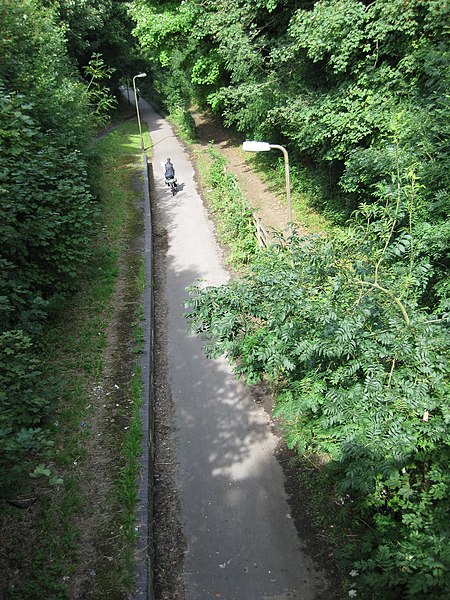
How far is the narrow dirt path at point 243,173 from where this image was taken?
14.3 metres

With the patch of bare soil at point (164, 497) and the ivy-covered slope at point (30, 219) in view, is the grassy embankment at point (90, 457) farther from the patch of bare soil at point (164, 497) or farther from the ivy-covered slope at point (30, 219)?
the patch of bare soil at point (164, 497)

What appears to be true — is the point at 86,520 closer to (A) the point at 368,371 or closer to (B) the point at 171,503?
(B) the point at 171,503

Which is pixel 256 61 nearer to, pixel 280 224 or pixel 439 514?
pixel 280 224

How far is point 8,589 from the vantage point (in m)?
4.43

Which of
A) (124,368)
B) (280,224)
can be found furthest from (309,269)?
(280,224)

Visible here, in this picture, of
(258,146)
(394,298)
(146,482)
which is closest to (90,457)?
(146,482)

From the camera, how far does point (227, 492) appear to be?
6.37 metres

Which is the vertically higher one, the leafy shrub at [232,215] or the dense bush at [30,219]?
the dense bush at [30,219]

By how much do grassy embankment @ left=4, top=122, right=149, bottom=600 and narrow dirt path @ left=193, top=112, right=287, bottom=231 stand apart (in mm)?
4062

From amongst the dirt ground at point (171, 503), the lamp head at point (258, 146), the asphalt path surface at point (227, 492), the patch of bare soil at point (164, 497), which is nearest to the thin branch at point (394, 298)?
the dirt ground at point (171, 503)

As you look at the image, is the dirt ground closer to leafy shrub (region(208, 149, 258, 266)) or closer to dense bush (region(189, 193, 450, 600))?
dense bush (region(189, 193, 450, 600))

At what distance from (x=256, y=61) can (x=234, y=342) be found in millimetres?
11678

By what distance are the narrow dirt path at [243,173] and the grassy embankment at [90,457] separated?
406cm

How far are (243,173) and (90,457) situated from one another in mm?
14612
